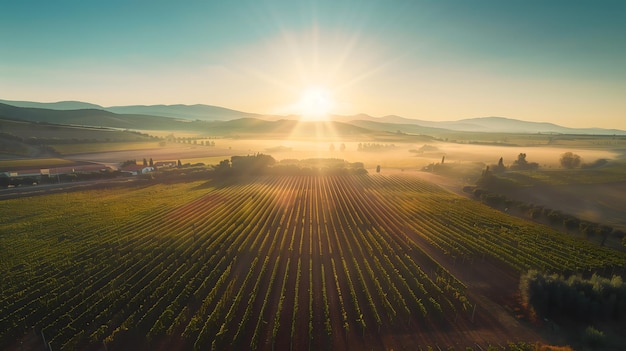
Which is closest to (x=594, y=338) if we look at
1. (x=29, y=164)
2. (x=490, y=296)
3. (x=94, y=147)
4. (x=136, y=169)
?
(x=490, y=296)

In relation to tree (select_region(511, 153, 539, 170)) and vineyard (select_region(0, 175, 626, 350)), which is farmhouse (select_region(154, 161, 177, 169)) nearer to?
vineyard (select_region(0, 175, 626, 350))

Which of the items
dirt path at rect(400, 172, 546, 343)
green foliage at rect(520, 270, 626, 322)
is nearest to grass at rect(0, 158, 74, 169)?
dirt path at rect(400, 172, 546, 343)

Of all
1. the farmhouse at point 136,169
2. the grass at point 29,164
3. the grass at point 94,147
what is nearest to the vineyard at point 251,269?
the farmhouse at point 136,169

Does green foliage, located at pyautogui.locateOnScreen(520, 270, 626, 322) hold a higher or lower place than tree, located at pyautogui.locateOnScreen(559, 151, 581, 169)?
lower

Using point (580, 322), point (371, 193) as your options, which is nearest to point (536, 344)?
point (580, 322)

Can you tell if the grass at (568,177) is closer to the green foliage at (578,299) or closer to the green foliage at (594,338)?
the green foliage at (578,299)

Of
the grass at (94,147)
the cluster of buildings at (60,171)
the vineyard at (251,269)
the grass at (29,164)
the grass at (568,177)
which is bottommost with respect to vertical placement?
the vineyard at (251,269)

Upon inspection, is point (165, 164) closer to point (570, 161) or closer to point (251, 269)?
point (251, 269)

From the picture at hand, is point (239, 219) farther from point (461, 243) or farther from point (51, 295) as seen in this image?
point (461, 243)

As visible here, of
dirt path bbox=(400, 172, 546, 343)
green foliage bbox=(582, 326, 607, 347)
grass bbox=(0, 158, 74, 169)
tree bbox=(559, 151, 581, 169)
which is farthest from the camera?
tree bbox=(559, 151, 581, 169)
